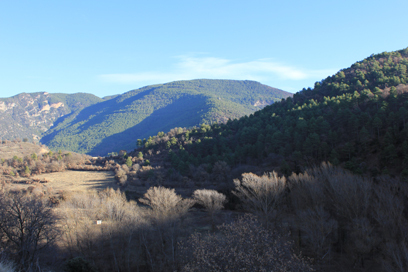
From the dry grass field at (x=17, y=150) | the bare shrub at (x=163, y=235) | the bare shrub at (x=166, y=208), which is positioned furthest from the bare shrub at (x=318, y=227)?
the dry grass field at (x=17, y=150)

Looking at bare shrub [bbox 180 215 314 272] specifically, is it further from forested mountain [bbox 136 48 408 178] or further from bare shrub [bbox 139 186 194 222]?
forested mountain [bbox 136 48 408 178]

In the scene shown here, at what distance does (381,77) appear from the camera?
73.8 m

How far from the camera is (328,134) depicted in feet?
163

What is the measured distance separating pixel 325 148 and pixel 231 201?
2004 centimetres

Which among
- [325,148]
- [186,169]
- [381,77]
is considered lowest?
[186,169]

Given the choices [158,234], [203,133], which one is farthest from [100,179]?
[158,234]

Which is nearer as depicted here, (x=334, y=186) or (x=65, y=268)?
(x=65, y=268)

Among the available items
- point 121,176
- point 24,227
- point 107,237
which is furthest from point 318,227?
point 121,176

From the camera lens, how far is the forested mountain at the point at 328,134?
4240cm

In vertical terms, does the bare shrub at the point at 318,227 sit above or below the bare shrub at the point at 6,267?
below

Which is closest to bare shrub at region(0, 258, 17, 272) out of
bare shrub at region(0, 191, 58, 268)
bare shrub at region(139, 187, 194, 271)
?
bare shrub at region(0, 191, 58, 268)

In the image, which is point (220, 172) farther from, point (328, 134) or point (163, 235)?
point (163, 235)

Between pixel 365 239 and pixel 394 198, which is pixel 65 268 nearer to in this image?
pixel 365 239

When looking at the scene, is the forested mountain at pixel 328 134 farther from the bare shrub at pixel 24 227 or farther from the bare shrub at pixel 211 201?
the bare shrub at pixel 24 227
